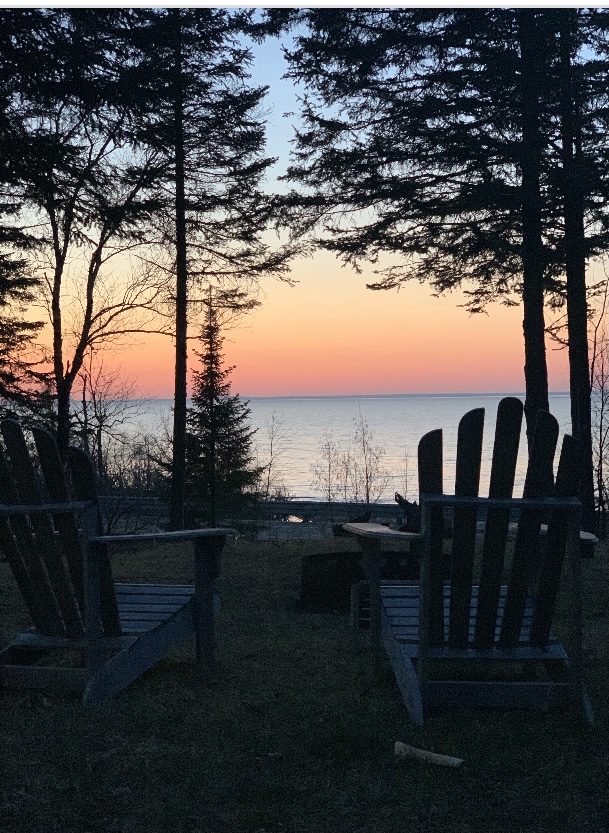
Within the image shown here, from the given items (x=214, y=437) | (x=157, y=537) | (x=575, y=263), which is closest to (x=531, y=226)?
(x=575, y=263)

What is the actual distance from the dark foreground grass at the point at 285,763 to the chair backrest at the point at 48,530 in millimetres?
411

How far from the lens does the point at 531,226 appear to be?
897 cm

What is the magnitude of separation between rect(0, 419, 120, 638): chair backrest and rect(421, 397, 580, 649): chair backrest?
5.02 feet

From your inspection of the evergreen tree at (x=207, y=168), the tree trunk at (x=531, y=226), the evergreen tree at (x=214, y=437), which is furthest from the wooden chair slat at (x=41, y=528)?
the evergreen tree at (x=214, y=437)

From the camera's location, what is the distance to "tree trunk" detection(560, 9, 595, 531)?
342 inches

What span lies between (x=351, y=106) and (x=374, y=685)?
8.10 m

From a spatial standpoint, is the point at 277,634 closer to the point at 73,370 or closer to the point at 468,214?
the point at 468,214

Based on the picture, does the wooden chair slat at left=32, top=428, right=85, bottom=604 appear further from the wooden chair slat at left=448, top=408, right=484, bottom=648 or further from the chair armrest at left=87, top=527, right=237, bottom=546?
the wooden chair slat at left=448, top=408, right=484, bottom=648

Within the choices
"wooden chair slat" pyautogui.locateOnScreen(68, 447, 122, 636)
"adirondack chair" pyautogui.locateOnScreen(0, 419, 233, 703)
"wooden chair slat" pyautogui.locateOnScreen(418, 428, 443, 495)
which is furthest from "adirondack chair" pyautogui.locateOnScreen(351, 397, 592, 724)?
"wooden chair slat" pyautogui.locateOnScreen(68, 447, 122, 636)

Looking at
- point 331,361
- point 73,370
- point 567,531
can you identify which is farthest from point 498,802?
point 331,361

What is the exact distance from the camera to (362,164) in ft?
31.8

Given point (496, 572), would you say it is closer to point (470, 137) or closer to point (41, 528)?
point (41, 528)

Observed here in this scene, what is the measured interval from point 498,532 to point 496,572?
0.60 ft

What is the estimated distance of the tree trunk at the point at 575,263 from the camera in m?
8.69
